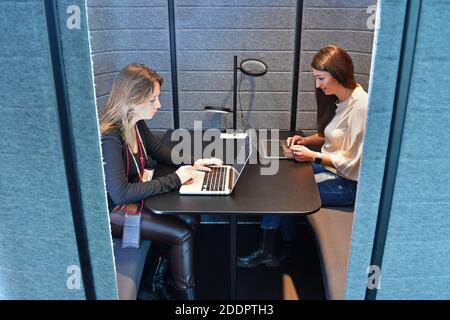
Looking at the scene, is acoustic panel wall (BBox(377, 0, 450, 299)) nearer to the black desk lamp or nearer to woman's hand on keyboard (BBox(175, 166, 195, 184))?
woman's hand on keyboard (BBox(175, 166, 195, 184))

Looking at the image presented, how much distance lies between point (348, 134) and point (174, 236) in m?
0.86

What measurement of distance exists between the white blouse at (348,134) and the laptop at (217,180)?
1.33ft

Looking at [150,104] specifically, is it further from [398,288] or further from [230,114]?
[398,288]

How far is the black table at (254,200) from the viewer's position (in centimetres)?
164

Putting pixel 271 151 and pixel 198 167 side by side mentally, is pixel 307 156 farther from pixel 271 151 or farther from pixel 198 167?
pixel 198 167

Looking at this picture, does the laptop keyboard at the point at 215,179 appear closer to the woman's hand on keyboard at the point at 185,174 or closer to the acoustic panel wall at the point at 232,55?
the woman's hand on keyboard at the point at 185,174

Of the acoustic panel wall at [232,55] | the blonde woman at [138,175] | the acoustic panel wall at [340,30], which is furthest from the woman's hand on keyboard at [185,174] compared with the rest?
the acoustic panel wall at [340,30]

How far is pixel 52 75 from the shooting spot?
1112 millimetres

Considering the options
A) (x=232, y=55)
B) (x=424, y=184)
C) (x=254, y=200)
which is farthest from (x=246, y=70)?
(x=424, y=184)

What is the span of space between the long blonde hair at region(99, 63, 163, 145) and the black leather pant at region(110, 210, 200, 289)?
33 centimetres

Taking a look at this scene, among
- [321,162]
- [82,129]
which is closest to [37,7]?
[82,129]

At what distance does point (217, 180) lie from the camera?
183 cm

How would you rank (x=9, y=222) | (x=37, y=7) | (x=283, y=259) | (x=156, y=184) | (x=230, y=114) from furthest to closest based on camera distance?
(x=230, y=114)
(x=283, y=259)
(x=156, y=184)
(x=9, y=222)
(x=37, y=7)

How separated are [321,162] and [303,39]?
0.73 meters
